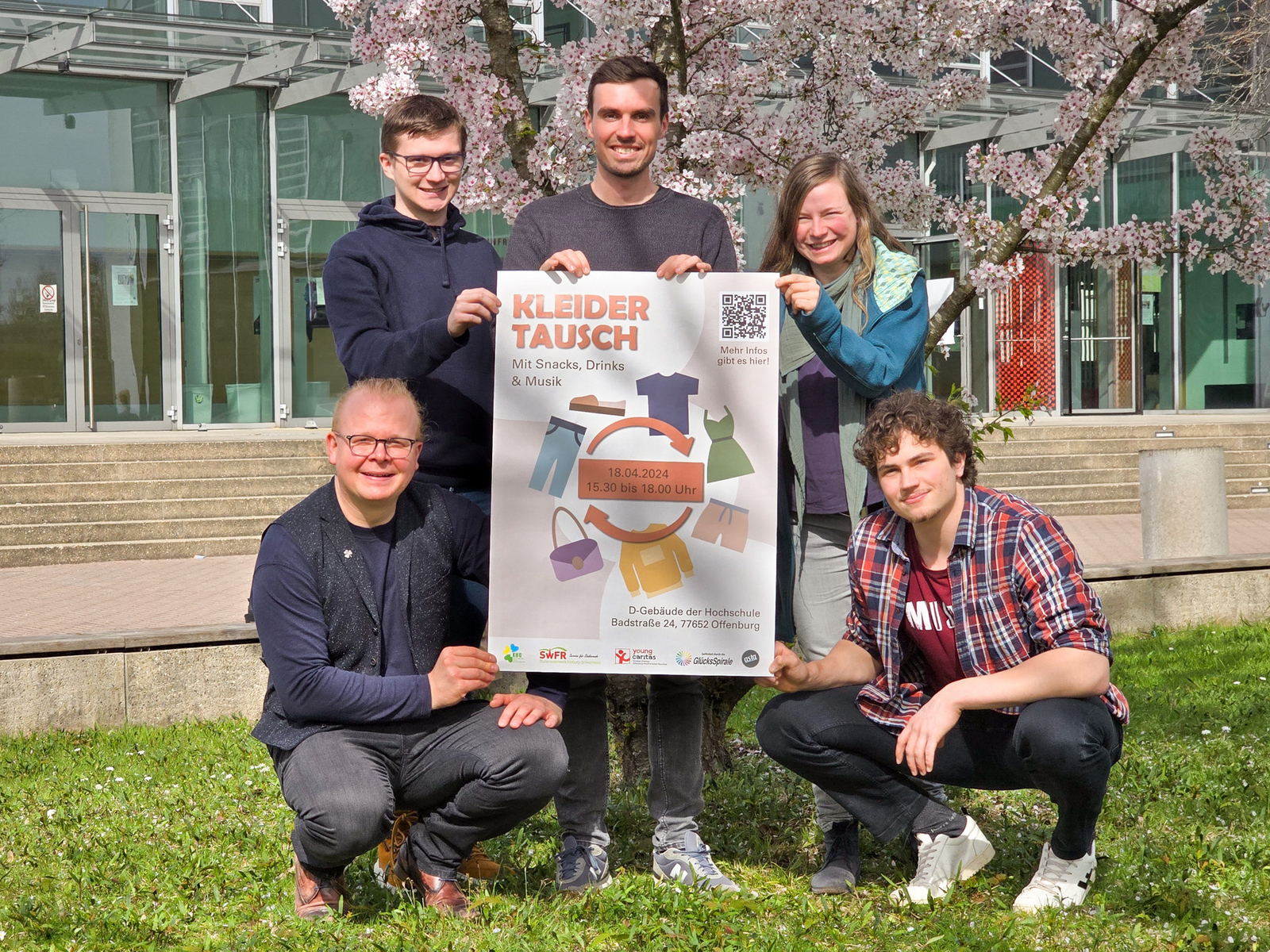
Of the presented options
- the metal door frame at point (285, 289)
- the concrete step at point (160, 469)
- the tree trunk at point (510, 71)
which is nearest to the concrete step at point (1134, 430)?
the concrete step at point (160, 469)

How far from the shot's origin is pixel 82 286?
1611cm

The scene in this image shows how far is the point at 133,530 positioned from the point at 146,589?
7.26 feet

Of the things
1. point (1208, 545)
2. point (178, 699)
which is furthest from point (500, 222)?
point (178, 699)

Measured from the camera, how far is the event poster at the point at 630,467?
134 inches

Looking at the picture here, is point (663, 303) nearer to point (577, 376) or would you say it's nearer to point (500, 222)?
point (577, 376)

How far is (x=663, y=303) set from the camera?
135 inches

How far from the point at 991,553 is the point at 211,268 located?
15.2 meters

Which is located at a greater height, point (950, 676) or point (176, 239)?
point (176, 239)

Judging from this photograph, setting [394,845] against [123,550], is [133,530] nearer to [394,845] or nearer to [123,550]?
[123,550]

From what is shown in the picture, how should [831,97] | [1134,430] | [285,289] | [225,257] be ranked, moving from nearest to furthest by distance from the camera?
[831,97]
[1134,430]
[225,257]
[285,289]

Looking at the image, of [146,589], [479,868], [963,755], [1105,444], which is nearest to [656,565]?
[963,755]

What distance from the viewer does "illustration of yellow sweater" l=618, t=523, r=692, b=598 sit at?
11.2ft

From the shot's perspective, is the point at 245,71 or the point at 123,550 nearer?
the point at 123,550

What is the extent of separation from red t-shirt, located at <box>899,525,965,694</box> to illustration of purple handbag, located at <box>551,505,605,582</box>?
2.69 feet
